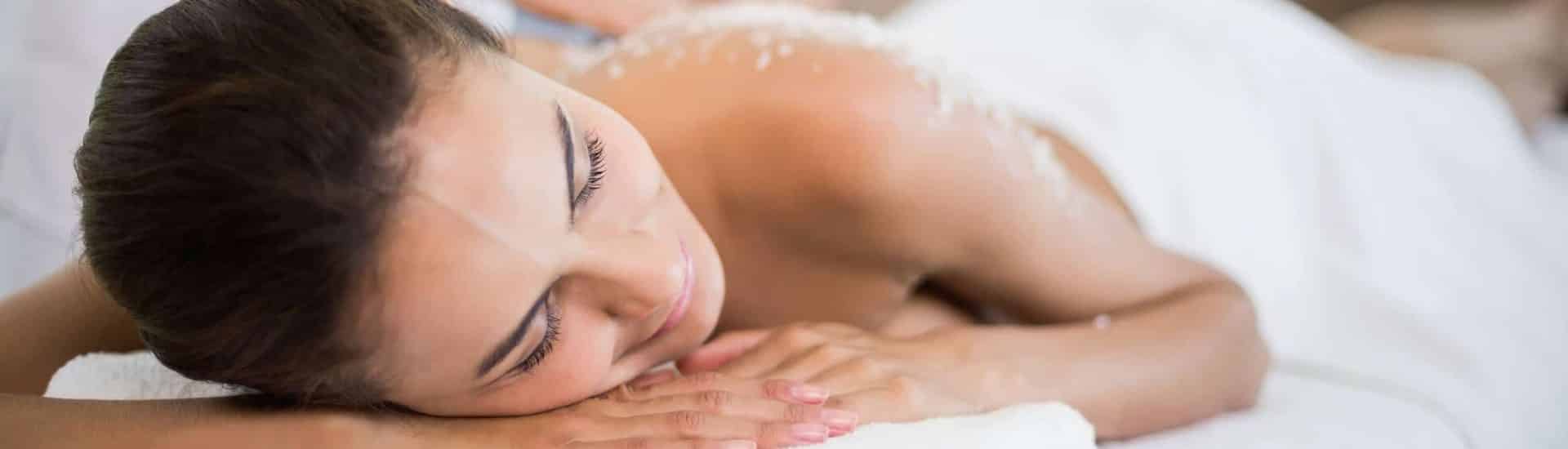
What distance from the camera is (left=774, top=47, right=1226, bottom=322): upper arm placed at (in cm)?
94

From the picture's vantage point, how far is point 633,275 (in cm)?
78

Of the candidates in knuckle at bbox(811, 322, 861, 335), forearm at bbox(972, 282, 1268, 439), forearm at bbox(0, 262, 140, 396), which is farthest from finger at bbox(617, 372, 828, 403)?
forearm at bbox(0, 262, 140, 396)

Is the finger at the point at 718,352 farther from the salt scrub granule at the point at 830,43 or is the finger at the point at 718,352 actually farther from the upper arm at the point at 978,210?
the salt scrub granule at the point at 830,43

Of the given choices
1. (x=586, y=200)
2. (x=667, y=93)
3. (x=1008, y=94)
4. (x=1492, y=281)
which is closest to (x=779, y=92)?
(x=667, y=93)

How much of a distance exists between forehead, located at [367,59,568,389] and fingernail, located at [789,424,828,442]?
19cm

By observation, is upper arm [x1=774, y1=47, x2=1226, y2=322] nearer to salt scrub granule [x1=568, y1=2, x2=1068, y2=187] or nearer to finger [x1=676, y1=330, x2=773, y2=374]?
salt scrub granule [x1=568, y1=2, x2=1068, y2=187]

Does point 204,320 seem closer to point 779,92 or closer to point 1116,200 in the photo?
point 779,92

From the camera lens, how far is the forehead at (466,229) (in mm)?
657

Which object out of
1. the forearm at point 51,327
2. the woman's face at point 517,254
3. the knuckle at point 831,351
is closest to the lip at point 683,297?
the woman's face at point 517,254

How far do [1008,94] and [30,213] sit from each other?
48.8 inches

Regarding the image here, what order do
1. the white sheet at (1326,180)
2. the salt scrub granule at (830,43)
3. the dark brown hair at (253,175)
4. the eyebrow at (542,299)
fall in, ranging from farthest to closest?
the white sheet at (1326,180) < the salt scrub granule at (830,43) < the eyebrow at (542,299) < the dark brown hair at (253,175)

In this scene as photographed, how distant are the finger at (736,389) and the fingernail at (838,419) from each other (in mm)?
22

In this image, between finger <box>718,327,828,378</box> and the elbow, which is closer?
finger <box>718,327,828,378</box>

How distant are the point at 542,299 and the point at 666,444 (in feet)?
0.40
